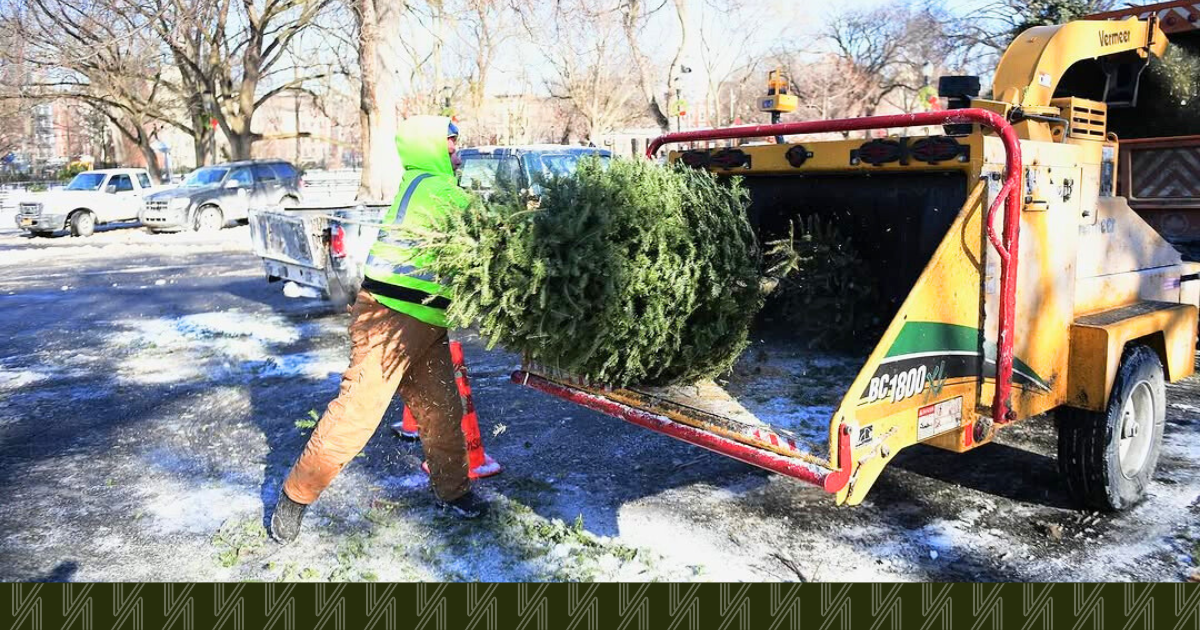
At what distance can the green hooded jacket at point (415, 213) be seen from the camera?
362cm

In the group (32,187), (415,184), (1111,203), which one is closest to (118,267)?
(415,184)

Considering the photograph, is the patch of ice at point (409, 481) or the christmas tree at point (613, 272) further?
the patch of ice at point (409, 481)

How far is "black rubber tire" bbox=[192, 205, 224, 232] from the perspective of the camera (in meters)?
22.2

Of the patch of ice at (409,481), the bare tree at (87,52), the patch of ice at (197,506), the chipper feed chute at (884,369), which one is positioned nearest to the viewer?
the chipper feed chute at (884,369)

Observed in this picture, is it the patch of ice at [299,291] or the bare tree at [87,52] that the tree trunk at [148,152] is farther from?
the patch of ice at [299,291]

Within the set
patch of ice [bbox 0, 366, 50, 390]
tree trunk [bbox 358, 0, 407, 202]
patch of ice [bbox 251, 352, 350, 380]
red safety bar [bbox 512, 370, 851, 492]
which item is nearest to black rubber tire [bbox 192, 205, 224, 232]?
tree trunk [bbox 358, 0, 407, 202]

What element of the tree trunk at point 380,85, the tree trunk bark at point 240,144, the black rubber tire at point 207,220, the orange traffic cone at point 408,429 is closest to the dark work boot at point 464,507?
the orange traffic cone at point 408,429

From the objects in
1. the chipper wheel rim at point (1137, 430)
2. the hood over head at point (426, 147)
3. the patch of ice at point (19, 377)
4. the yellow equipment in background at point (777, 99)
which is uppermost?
the yellow equipment in background at point (777, 99)

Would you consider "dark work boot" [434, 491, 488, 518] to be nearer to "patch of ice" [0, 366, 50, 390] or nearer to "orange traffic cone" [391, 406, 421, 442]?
"orange traffic cone" [391, 406, 421, 442]

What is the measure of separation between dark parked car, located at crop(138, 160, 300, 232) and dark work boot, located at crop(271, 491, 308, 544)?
746 inches

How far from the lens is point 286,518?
162 inches

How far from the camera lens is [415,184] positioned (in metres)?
3.85

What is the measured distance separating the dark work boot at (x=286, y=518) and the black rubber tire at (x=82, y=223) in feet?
71.8

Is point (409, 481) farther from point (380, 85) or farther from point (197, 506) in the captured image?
point (380, 85)
